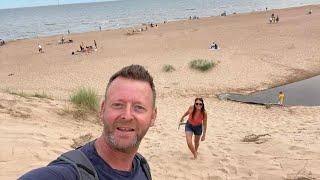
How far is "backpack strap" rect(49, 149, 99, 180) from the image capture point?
1.75 m

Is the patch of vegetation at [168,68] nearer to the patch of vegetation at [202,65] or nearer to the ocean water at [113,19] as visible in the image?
the patch of vegetation at [202,65]

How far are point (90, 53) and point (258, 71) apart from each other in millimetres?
14859

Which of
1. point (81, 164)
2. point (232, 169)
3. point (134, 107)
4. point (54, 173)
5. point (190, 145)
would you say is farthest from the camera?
point (190, 145)

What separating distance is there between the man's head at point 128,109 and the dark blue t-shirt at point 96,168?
9cm

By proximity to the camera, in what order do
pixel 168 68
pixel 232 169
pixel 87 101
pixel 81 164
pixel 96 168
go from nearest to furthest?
1. pixel 81 164
2. pixel 96 168
3. pixel 232 169
4. pixel 87 101
5. pixel 168 68

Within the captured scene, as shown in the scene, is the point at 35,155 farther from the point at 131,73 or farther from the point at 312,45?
the point at 312,45

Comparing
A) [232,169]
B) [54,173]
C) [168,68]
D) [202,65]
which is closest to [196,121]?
[232,169]

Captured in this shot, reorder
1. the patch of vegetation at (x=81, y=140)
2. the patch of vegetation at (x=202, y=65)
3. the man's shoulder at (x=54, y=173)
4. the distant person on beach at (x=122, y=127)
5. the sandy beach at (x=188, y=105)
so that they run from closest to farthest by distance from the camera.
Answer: the man's shoulder at (x=54, y=173)
the distant person on beach at (x=122, y=127)
the sandy beach at (x=188, y=105)
the patch of vegetation at (x=81, y=140)
the patch of vegetation at (x=202, y=65)

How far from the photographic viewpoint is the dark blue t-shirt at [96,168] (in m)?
1.66

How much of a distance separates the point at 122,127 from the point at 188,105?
13809 mm

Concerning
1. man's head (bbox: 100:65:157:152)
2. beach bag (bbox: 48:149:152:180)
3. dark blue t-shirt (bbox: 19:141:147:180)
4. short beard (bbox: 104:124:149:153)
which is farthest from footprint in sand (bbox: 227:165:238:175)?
beach bag (bbox: 48:149:152:180)

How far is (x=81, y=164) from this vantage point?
1.79 meters

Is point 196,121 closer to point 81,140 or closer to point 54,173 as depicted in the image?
point 81,140

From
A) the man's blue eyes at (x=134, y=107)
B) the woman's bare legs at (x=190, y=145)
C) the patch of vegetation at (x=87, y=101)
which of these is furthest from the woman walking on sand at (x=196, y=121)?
the man's blue eyes at (x=134, y=107)
